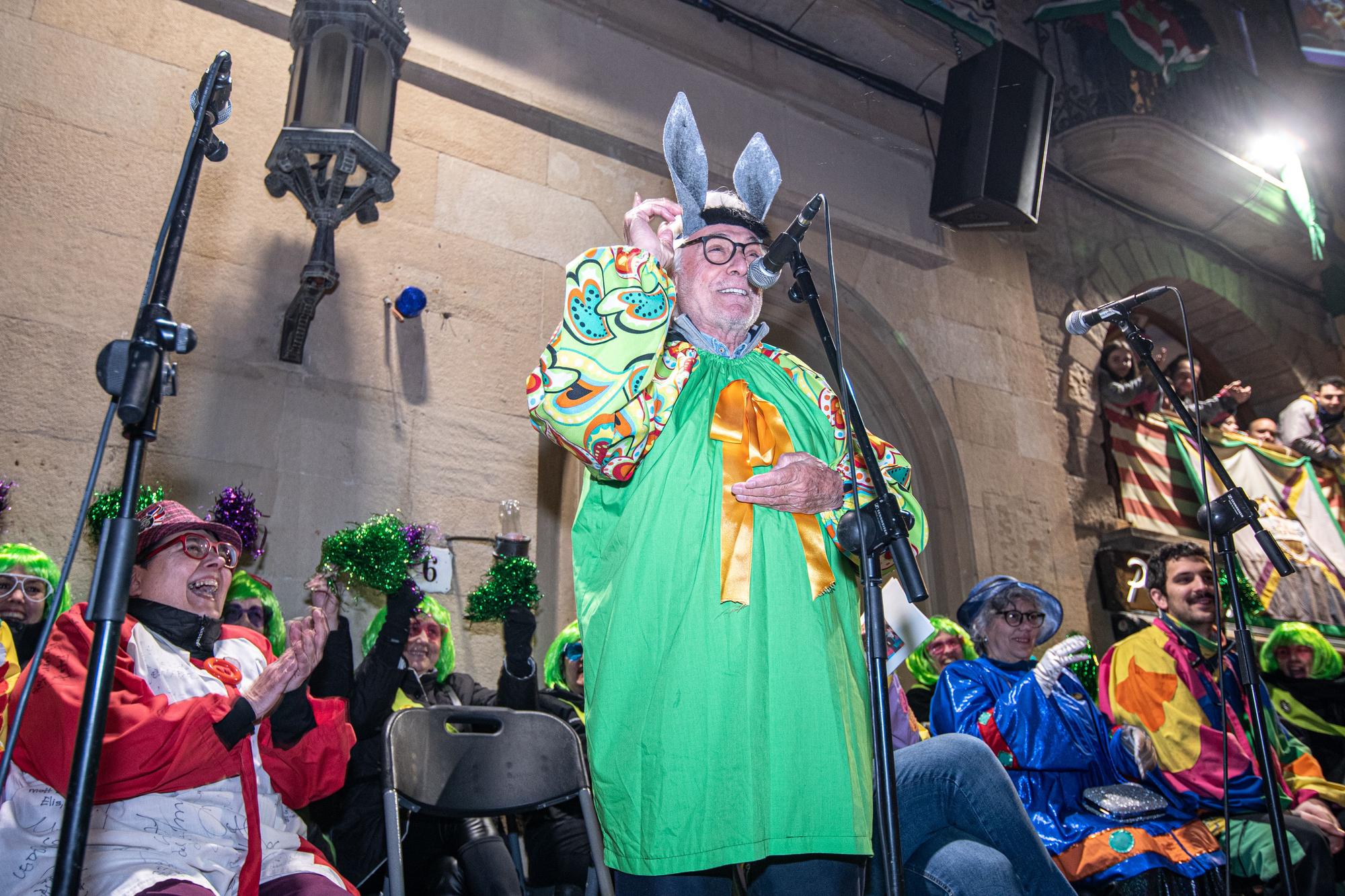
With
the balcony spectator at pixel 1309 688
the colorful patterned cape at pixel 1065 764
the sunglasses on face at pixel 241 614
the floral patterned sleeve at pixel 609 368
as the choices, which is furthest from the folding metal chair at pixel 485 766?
the balcony spectator at pixel 1309 688

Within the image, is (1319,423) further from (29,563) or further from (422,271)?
(29,563)

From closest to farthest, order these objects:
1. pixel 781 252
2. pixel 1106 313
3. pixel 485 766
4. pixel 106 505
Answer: pixel 781 252 → pixel 485 766 → pixel 106 505 → pixel 1106 313

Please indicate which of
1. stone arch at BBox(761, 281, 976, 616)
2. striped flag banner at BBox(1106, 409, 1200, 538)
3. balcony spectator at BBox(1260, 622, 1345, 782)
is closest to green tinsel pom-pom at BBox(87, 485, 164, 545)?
stone arch at BBox(761, 281, 976, 616)

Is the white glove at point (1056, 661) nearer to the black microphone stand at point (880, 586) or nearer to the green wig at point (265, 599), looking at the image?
the black microphone stand at point (880, 586)

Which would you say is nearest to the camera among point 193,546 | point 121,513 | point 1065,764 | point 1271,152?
point 121,513

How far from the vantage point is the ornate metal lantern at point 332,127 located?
3576mm

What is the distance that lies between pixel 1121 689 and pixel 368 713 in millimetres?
2765

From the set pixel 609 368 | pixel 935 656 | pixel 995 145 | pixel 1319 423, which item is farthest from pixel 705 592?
pixel 1319 423

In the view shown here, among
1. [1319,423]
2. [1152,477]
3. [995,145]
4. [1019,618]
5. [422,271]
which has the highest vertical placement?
[995,145]

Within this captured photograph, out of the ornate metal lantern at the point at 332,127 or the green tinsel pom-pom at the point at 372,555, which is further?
the ornate metal lantern at the point at 332,127

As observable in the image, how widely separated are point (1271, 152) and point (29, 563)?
10.8 meters

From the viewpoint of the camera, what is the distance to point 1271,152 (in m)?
9.50

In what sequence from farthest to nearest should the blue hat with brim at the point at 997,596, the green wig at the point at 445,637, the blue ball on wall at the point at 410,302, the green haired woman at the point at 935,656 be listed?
1. the green haired woman at the point at 935,656
2. the blue ball on wall at the point at 410,302
3. the blue hat with brim at the point at 997,596
4. the green wig at the point at 445,637

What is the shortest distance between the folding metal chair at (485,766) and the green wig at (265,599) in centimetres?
95
